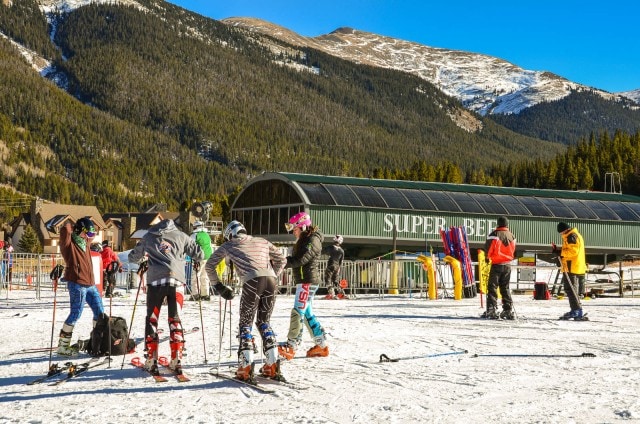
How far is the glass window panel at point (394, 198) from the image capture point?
135ft

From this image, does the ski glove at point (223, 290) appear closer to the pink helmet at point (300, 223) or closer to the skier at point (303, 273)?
the skier at point (303, 273)

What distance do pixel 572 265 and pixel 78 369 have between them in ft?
32.0

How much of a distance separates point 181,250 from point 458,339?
197 inches

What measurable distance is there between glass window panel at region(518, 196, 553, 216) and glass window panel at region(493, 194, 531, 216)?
13.8 inches

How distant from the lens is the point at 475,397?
7004 mm

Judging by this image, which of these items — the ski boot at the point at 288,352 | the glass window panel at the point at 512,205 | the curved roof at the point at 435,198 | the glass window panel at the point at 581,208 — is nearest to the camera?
the ski boot at the point at 288,352

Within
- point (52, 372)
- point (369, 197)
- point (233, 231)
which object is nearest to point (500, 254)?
point (233, 231)

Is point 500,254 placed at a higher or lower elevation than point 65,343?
higher

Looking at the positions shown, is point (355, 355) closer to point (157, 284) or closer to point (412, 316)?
point (157, 284)

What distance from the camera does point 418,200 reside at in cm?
4241

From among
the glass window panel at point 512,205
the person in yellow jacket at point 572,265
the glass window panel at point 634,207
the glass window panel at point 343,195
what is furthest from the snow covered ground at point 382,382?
the glass window panel at point 634,207

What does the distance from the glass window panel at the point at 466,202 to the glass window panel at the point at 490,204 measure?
1.26 ft

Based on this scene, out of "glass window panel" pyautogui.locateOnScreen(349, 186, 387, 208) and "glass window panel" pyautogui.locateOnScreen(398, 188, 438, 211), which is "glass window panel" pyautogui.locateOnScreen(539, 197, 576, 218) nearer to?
"glass window panel" pyautogui.locateOnScreen(398, 188, 438, 211)

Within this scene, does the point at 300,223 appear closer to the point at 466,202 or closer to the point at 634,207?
the point at 466,202
